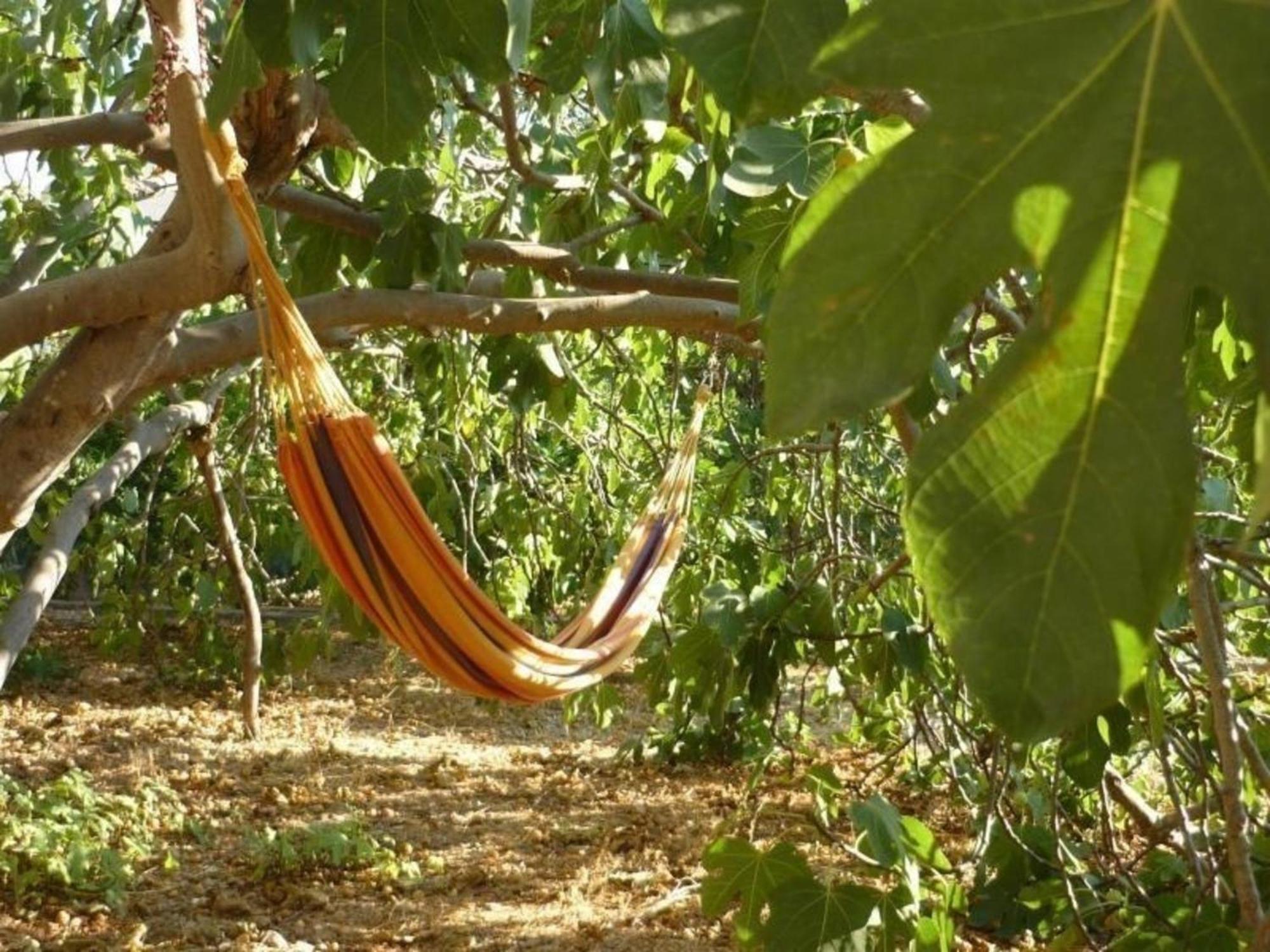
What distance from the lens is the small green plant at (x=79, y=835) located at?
3.44 metres

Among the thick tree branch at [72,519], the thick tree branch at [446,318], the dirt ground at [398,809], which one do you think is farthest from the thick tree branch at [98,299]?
the thick tree branch at [72,519]

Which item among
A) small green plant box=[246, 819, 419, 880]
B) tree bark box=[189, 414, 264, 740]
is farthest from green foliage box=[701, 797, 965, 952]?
tree bark box=[189, 414, 264, 740]

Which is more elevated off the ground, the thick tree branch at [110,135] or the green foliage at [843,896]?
the thick tree branch at [110,135]

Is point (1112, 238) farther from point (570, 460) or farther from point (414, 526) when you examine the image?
point (570, 460)

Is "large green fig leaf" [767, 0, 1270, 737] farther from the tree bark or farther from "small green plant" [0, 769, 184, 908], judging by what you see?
the tree bark

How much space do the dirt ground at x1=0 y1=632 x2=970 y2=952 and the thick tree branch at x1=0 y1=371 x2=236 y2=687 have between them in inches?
25.6

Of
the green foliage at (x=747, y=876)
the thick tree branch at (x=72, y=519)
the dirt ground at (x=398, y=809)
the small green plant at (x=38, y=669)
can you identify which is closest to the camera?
the green foliage at (x=747, y=876)

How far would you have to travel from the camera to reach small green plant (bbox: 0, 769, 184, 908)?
3438mm

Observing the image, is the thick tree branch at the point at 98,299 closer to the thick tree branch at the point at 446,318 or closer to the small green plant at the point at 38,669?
the thick tree branch at the point at 446,318

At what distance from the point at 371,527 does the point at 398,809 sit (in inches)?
99.6

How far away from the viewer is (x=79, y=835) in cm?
362

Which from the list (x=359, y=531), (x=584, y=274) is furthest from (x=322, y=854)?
(x=359, y=531)

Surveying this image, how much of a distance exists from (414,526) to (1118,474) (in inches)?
60.6

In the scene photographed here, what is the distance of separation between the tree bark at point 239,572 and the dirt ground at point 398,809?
0.46ft
